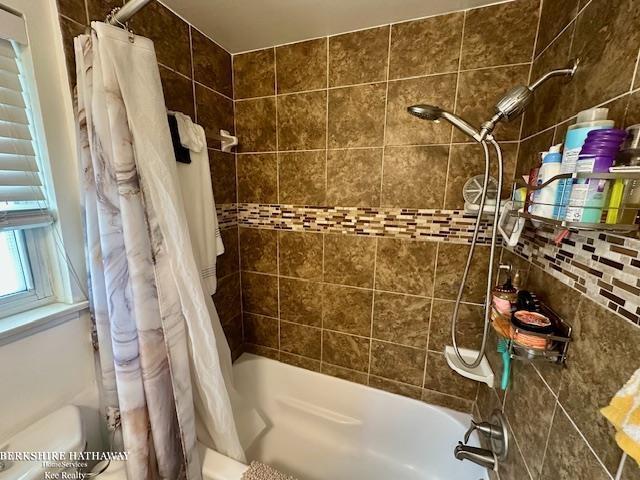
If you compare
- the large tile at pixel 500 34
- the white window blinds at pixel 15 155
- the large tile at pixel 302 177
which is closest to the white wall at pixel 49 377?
the white window blinds at pixel 15 155

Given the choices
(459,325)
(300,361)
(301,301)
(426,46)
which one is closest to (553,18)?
(426,46)

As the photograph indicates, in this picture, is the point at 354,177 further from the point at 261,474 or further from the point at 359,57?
the point at 261,474

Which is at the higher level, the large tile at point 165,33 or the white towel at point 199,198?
the large tile at point 165,33

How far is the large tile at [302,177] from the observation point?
1.40 m

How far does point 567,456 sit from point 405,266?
2.71ft

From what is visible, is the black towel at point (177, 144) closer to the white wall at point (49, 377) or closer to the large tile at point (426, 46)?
the white wall at point (49, 377)

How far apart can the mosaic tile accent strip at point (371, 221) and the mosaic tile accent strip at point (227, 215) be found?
37mm

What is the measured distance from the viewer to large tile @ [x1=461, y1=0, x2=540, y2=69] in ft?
3.33

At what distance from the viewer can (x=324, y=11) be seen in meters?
1.11

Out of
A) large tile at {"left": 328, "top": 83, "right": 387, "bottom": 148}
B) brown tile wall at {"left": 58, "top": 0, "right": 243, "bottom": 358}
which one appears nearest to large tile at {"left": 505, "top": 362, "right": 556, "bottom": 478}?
large tile at {"left": 328, "top": 83, "right": 387, "bottom": 148}

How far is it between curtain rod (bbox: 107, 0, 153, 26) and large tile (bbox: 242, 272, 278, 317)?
4.20 feet

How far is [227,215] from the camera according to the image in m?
1.54

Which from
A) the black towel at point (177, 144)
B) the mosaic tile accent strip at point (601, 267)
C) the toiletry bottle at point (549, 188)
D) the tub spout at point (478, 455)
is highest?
the black towel at point (177, 144)

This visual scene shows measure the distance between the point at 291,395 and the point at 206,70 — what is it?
6.61ft
